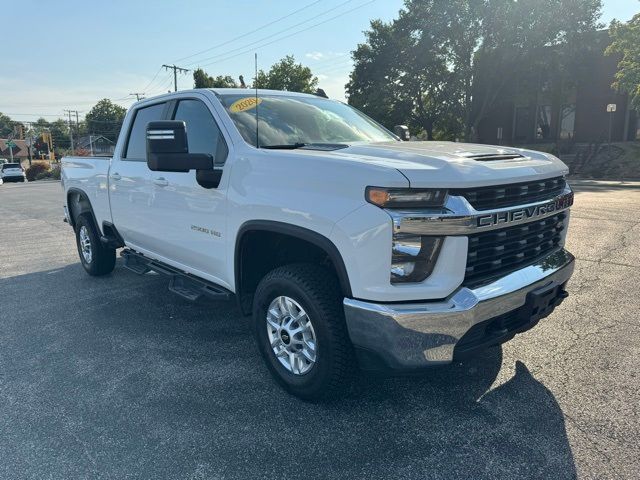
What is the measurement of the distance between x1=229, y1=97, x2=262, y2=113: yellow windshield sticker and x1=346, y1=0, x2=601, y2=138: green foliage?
92.8 feet

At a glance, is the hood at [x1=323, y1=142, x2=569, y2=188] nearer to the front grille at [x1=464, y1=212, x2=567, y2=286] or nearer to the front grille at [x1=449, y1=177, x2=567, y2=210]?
the front grille at [x1=449, y1=177, x2=567, y2=210]

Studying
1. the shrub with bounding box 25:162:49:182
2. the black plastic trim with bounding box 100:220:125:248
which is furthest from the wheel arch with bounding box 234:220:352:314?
the shrub with bounding box 25:162:49:182

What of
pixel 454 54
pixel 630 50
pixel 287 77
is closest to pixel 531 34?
pixel 454 54

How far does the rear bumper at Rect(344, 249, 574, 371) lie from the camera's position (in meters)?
2.39

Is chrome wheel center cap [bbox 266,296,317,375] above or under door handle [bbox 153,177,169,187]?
under

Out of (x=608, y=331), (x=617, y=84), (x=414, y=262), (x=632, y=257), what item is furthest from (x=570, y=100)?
(x=414, y=262)

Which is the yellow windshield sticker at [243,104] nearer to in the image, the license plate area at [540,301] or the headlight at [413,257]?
the headlight at [413,257]

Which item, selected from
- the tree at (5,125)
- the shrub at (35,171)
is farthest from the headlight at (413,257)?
the tree at (5,125)

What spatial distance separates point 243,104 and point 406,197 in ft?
6.03

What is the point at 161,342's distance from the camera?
403 centimetres

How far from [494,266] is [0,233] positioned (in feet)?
35.5

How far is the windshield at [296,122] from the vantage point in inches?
138

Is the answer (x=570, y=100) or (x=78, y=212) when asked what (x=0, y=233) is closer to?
(x=78, y=212)

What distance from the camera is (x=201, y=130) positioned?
3.80 meters
